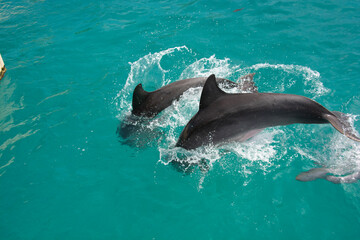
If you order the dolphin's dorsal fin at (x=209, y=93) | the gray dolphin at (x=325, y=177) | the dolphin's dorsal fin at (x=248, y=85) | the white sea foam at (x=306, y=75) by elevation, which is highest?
the dolphin's dorsal fin at (x=209, y=93)

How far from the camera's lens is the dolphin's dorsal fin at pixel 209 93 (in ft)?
16.4

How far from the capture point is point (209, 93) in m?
5.11

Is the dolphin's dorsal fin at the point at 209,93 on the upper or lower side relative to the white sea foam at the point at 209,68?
upper

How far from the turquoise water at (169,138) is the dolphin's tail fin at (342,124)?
2.72 feet

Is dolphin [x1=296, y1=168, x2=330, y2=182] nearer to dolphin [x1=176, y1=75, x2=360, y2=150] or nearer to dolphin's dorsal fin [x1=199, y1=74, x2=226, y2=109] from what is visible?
dolphin [x1=176, y1=75, x2=360, y2=150]

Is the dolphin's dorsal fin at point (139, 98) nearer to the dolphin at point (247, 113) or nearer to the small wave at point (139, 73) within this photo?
the small wave at point (139, 73)

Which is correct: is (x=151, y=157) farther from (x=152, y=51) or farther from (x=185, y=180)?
(x=152, y=51)

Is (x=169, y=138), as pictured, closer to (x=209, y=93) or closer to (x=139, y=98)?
(x=139, y=98)

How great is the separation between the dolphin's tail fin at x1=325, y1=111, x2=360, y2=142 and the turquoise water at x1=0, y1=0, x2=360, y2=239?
2.72 feet

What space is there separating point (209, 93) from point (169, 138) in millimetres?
1681

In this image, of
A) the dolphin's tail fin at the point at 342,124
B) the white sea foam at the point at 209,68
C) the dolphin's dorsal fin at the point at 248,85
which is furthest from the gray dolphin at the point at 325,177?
the white sea foam at the point at 209,68

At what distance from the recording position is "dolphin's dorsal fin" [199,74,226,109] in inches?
197

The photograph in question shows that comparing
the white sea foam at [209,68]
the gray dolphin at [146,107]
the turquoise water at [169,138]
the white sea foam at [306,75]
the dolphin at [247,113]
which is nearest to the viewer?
the turquoise water at [169,138]

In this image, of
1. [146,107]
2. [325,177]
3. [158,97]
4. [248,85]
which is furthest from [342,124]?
[146,107]
